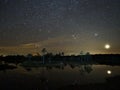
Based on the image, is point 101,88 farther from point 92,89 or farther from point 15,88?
point 15,88

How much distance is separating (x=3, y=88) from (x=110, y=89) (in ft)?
74.1

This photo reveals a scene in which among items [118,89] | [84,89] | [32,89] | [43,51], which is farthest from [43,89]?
[43,51]

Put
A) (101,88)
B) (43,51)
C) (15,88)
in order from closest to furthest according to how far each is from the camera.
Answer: (101,88) < (15,88) < (43,51)

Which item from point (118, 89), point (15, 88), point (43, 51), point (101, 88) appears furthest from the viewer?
point (43, 51)

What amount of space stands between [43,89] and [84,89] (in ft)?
28.0

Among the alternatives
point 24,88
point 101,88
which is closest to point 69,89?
point 101,88

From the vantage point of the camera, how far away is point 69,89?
4766 cm

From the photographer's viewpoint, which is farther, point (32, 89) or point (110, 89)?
point (32, 89)

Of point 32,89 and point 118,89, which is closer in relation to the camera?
point 118,89

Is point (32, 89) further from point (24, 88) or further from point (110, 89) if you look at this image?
point (110, 89)

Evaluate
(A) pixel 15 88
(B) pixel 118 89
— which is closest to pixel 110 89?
(B) pixel 118 89

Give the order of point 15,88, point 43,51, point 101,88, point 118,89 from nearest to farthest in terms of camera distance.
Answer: point 118,89 < point 101,88 < point 15,88 < point 43,51

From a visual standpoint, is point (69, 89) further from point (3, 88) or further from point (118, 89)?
point (3, 88)

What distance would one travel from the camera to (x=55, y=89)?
48844 mm
